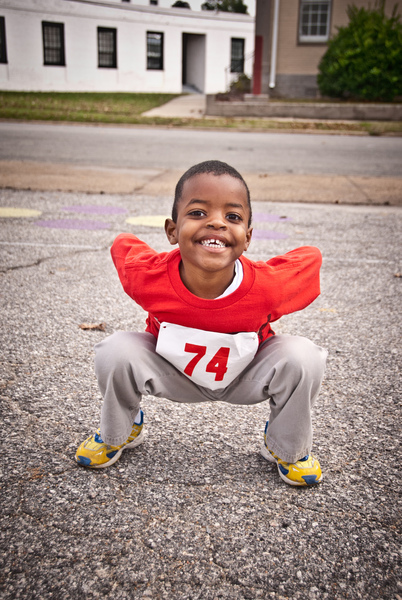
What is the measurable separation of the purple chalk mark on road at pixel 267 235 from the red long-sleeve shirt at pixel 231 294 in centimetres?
304

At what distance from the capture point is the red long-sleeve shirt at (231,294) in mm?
1735

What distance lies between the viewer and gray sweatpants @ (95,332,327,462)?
173 cm

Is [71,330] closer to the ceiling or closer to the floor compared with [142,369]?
closer to the floor

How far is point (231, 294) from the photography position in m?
1.74

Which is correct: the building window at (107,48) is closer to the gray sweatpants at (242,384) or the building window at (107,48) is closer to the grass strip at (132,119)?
the grass strip at (132,119)

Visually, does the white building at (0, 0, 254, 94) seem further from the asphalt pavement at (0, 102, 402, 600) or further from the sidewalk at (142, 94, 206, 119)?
the asphalt pavement at (0, 102, 402, 600)

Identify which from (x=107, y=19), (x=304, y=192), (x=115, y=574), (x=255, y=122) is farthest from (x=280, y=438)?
(x=107, y=19)

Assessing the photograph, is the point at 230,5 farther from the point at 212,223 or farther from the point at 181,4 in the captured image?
the point at 212,223

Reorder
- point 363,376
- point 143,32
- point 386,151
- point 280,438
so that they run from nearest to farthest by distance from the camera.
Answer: point 280,438 < point 363,376 < point 386,151 < point 143,32

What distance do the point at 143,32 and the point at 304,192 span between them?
85.8 ft

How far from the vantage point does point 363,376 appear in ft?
8.43

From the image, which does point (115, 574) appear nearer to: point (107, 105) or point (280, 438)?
point (280, 438)

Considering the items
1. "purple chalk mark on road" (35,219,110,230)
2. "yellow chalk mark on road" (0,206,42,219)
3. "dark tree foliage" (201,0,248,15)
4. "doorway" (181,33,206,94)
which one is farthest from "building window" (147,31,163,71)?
"purple chalk mark on road" (35,219,110,230)

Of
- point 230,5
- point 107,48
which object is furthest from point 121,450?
point 230,5
